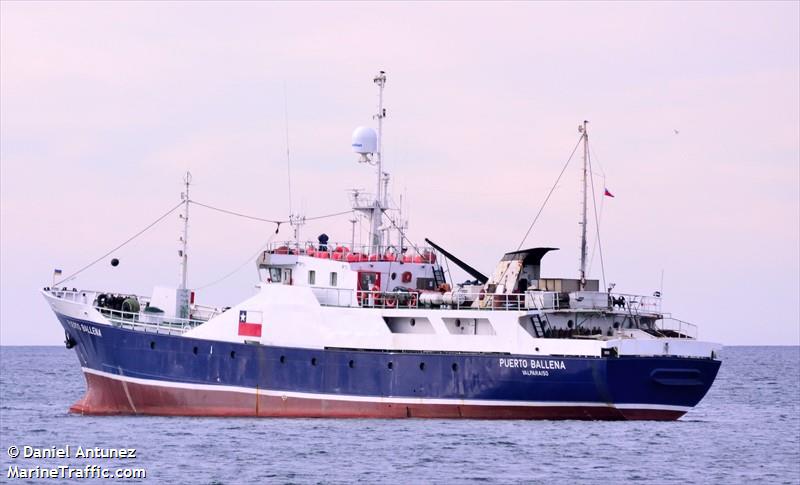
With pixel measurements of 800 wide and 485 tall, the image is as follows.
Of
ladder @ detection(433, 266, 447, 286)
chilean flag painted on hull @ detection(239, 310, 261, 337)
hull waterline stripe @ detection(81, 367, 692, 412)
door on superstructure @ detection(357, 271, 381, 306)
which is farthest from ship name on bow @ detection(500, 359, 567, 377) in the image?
chilean flag painted on hull @ detection(239, 310, 261, 337)

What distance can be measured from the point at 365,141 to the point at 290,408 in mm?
10398

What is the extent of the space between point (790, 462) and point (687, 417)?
11794mm

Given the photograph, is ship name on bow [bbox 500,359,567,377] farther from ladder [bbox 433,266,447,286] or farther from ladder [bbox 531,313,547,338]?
ladder [bbox 433,266,447,286]

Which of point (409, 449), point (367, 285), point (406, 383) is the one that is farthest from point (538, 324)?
point (409, 449)

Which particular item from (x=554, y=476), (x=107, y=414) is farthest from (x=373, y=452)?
(x=107, y=414)

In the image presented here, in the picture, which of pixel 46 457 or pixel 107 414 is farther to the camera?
pixel 107 414

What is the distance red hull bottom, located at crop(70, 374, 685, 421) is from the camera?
4578cm

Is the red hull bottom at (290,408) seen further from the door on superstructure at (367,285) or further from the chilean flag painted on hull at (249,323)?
the door on superstructure at (367,285)

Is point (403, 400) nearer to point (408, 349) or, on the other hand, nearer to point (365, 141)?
point (408, 349)

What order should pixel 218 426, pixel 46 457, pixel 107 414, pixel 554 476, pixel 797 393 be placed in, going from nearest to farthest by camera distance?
1. pixel 554 476
2. pixel 46 457
3. pixel 218 426
4. pixel 107 414
5. pixel 797 393

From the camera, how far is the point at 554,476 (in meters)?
35.8

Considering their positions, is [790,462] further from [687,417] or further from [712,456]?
[687,417]

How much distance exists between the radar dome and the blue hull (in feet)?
27.3

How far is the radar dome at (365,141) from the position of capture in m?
51.0
